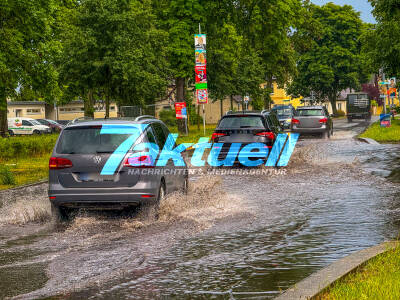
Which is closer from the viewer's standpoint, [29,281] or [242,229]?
[29,281]

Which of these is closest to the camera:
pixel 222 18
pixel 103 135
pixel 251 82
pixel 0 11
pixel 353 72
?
pixel 103 135

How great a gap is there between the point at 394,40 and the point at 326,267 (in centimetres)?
3115

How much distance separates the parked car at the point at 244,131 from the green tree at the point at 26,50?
9.78 metres

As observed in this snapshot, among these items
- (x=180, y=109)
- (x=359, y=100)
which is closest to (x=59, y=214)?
(x=180, y=109)

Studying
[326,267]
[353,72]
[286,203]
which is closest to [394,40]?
[286,203]

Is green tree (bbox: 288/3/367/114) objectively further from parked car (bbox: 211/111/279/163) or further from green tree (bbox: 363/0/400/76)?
parked car (bbox: 211/111/279/163)

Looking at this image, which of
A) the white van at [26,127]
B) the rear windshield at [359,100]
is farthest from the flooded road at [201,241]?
the rear windshield at [359,100]

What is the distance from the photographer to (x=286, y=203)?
11.8 metres

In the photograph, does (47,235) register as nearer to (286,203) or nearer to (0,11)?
(286,203)

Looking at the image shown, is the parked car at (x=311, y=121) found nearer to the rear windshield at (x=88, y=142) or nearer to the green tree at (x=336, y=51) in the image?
the rear windshield at (x=88, y=142)

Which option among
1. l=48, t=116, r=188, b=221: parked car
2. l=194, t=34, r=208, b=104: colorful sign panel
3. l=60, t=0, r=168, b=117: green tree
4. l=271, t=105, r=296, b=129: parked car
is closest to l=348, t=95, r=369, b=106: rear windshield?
l=271, t=105, r=296, b=129: parked car

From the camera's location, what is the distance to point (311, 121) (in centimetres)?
3378

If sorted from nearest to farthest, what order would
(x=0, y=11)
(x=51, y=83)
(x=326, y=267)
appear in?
(x=326, y=267) → (x=0, y=11) → (x=51, y=83)

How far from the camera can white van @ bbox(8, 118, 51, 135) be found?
64.4 m
